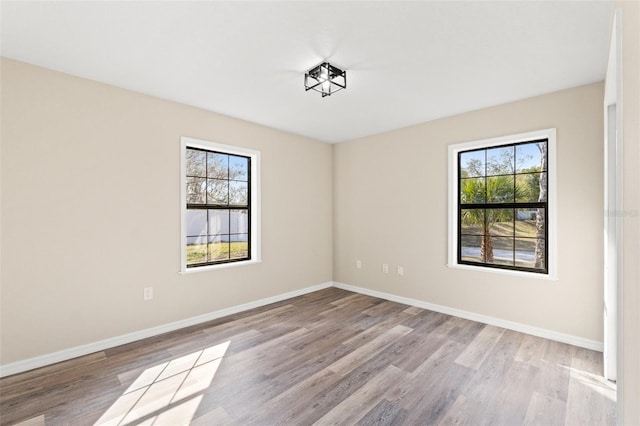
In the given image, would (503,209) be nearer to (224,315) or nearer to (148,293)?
(224,315)

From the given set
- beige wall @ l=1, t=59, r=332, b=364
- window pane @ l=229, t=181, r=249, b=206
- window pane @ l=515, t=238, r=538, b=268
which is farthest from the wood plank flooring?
window pane @ l=229, t=181, r=249, b=206

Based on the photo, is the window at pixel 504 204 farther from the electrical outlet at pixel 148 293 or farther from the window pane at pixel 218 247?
the electrical outlet at pixel 148 293

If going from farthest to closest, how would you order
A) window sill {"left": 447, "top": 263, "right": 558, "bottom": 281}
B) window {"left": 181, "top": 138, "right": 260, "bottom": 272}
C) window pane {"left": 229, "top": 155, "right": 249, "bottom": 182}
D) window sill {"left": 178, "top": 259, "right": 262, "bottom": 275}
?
window pane {"left": 229, "top": 155, "right": 249, "bottom": 182} < window {"left": 181, "top": 138, "right": 260, "bottom": 272} < window sill {"left": 178, "top": 259, "right": 262, "bottom": 275} < window sill {"left": 447, "top": 263, "right": 558, "bottom": 281}

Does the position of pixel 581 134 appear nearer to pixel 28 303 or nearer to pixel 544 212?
pixel 544 212

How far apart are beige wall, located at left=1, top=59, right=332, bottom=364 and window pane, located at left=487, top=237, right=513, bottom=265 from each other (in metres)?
3.21

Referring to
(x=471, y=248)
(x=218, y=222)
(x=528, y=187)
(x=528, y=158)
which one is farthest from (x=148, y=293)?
(x=528, y=158)

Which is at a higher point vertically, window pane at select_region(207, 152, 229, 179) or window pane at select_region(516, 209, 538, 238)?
window pane at select_region(207, 152, 229, 179)

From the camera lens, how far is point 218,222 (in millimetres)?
3812

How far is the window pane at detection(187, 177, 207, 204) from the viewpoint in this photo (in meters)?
3.53

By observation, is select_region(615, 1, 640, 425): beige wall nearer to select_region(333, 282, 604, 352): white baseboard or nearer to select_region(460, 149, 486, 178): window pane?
select_region(333, 282, 604, 352): white baseboard

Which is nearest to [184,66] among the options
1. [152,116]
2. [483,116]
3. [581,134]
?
[152,116]

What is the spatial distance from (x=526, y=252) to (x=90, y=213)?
4.52 m

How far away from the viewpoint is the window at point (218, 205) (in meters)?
3.52

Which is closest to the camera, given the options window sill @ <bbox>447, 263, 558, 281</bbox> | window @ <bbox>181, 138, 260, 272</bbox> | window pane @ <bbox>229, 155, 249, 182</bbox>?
window sill @ <bbox>447, 263, 558, 281</bbox>
